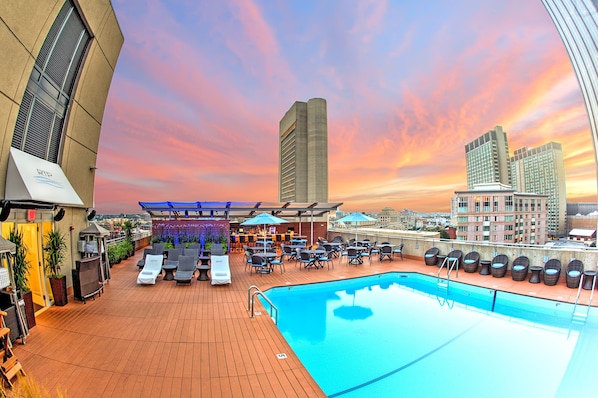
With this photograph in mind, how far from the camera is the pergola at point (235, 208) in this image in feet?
46.3

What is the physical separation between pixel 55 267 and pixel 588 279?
13342 millimetres

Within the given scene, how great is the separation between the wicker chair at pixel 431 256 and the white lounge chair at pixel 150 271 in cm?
971

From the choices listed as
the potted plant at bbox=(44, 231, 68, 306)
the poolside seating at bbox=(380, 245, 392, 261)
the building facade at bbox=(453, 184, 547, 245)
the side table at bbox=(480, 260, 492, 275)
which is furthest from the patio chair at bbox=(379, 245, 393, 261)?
the building facade at bbox=(453, 184, 547, 245)

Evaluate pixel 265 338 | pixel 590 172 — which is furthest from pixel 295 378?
pixel 590 172

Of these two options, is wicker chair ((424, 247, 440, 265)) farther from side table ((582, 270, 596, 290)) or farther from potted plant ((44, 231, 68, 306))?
potted plant ((44, 231, 68, 306))

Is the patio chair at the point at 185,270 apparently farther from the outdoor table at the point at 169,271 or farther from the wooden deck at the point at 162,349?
the wooden deck at the point at 162,349

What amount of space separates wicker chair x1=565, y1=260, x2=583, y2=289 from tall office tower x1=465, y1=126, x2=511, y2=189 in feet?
278

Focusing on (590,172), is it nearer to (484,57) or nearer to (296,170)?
(484,57)

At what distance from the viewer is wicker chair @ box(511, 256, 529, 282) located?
27.4 feet

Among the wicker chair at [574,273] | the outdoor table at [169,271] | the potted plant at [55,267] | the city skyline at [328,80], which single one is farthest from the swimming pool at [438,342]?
the city skyline at [328,80]

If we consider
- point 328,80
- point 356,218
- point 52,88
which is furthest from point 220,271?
point 328,80

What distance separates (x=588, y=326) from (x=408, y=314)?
3628 millimetres

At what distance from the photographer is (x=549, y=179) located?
212 feet

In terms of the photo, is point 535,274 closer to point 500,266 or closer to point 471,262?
point 500,266
